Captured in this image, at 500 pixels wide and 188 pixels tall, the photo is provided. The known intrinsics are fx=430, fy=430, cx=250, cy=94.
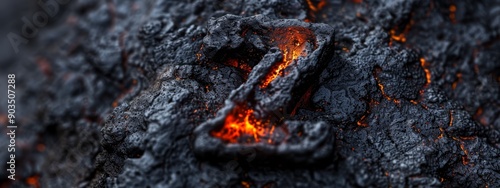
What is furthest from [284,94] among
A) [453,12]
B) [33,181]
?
[33,181]

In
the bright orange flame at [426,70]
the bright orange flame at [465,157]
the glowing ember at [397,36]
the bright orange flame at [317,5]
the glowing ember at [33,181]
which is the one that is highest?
the bright orange flame at [317,5]

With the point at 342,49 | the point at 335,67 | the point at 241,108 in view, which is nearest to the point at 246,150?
the point at 241,108

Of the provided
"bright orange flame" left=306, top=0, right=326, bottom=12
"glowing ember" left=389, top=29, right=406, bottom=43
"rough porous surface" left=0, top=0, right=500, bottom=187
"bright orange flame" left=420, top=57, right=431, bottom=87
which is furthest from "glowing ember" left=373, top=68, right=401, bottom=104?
"bright orange flame" left=306, top=0, right=326, bottom=12

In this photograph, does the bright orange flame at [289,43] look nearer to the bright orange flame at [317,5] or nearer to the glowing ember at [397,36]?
the bright orange flame at [317,5]

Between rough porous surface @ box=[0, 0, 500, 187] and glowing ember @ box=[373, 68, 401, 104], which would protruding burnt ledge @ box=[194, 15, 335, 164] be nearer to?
rough porous surface @ box=[0, 0, 500, 187]

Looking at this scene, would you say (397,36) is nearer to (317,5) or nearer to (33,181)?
(317,5)

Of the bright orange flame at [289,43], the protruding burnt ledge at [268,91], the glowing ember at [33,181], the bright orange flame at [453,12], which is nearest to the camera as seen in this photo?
the protruding burnt ledge at [268,91]

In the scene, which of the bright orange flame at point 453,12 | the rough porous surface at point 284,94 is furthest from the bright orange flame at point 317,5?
the bright orange flame at point 453,12
